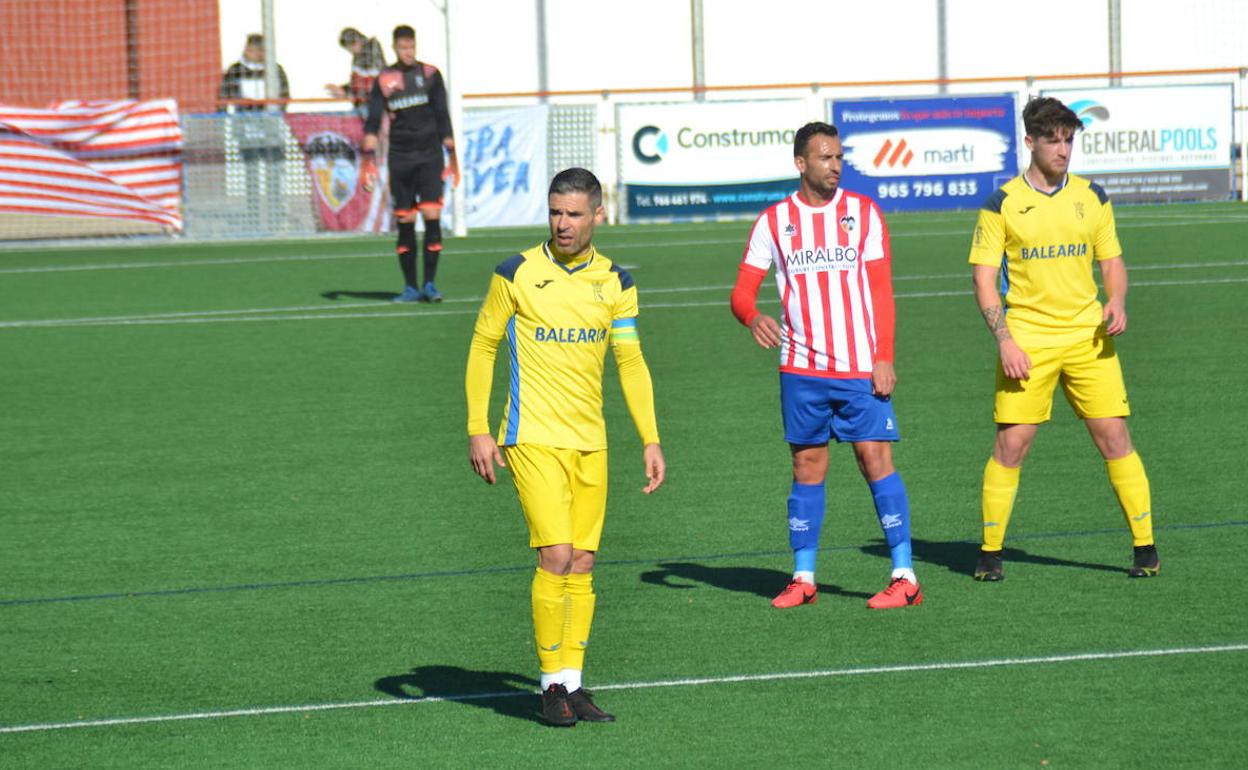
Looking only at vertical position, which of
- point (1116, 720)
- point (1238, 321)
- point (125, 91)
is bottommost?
point (1116, 720)

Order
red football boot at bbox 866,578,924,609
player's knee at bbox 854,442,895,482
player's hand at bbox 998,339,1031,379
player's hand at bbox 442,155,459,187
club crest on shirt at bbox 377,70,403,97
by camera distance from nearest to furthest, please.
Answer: red football boot at bbox 866,578,924,609 → player's knee at bbox 854,442,895,482 → player's hand at bbox 998,339,1031,379 → player's hand at bbox 442,155,459,187 → club crest on shirt at bbox 377,70,403,97

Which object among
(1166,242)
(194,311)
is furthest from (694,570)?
(1166,242)

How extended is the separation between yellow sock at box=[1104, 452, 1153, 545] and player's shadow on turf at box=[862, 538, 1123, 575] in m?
0.21

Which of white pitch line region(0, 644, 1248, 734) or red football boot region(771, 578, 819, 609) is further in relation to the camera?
red football boot region(771, 578, 819, 609)

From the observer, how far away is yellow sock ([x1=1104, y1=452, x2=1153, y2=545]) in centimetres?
774

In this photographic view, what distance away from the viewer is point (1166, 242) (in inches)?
888

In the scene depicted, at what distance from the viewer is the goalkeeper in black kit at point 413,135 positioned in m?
17.9

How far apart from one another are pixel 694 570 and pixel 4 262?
18.3m

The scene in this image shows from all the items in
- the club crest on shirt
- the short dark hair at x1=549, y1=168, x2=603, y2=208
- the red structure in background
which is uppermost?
the red structure in background

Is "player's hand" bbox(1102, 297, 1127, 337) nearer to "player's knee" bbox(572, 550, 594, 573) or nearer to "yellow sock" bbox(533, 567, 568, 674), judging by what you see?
"player's knee" bbox(572, 550, 594, 573)

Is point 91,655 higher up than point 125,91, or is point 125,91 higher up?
point 125,91

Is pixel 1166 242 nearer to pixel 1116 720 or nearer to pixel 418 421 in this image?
pixel 418 421

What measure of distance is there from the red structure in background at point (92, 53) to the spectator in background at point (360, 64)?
2.93 meters

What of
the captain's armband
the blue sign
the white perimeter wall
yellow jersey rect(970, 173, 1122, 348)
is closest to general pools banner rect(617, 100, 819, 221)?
the blue sign
